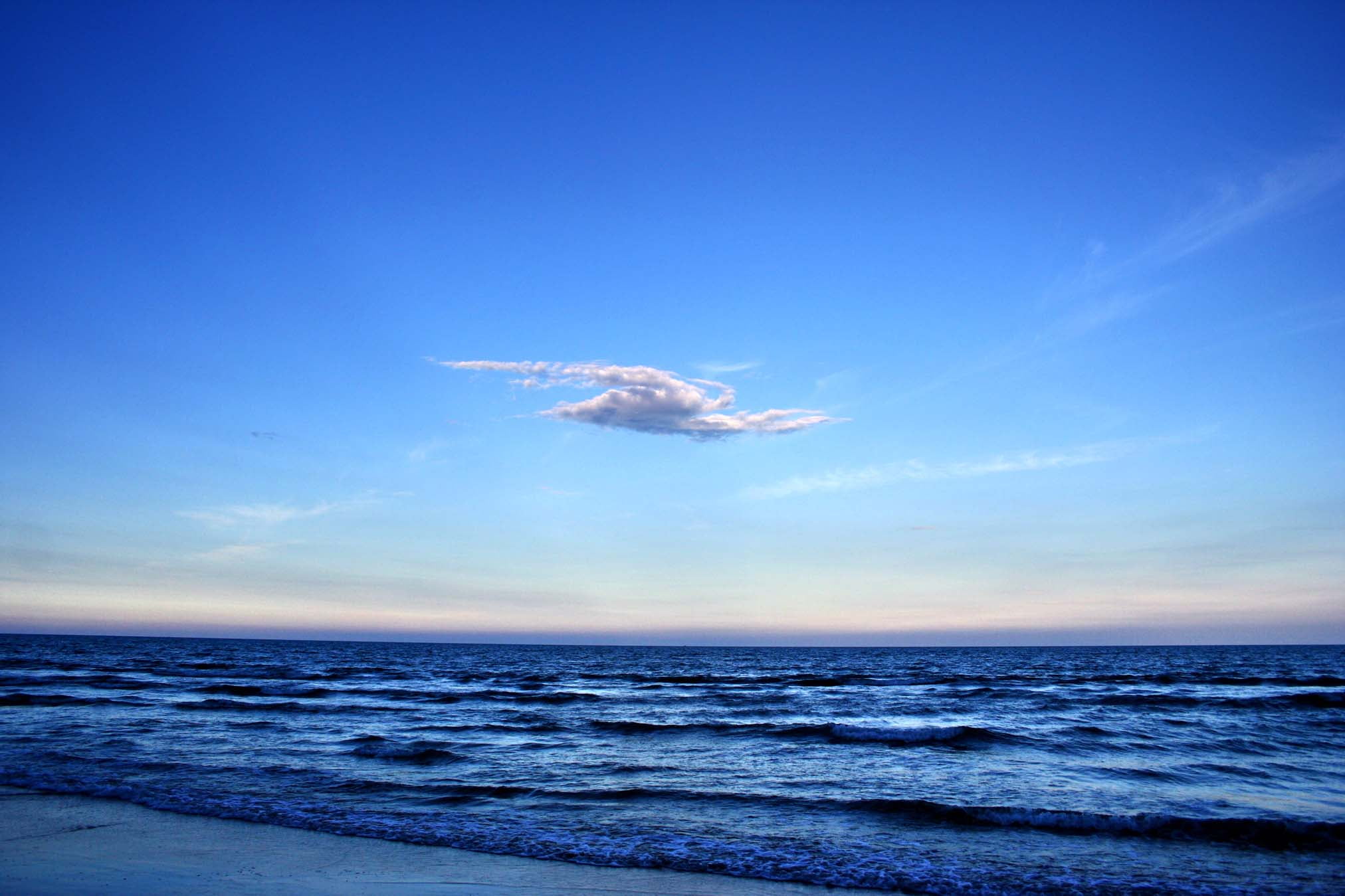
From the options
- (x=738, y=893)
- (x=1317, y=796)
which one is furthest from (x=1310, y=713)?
(x=738, y=893)

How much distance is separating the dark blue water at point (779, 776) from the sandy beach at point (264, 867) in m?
0.63

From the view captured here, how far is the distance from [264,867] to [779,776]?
10317mm

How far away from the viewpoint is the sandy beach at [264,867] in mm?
8320

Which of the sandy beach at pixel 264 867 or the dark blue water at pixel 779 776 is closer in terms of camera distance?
the sandy beach at pixel 264 867

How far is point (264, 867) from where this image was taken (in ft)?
29.8

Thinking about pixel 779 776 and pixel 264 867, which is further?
pixel 779 776

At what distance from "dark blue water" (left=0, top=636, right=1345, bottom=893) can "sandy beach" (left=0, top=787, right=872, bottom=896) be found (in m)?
0.63

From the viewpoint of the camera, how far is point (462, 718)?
27.4 meters

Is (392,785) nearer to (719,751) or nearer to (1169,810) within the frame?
(719,751)

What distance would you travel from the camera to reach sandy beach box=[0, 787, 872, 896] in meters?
8.32

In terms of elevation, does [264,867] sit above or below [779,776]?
above

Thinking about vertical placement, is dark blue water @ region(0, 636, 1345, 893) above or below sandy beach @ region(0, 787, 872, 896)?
below

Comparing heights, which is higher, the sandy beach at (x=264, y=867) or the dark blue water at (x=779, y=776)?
the sandy beach at (x=264, y=867)

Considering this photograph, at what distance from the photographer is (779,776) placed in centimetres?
1623
